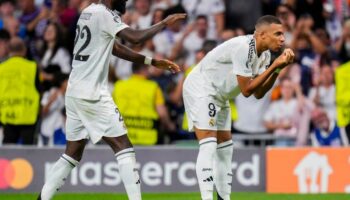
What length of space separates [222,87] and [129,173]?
1.72 metres

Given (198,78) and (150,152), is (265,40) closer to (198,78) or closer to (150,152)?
(198,78)

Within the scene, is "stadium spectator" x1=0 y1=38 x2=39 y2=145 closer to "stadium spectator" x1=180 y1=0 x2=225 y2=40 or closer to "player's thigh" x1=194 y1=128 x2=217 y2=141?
"stadium spectator" x1=180 y1=0 x2=225 y2=40

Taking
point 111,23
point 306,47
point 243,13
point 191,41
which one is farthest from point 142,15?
point 111,23

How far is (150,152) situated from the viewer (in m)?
17.5

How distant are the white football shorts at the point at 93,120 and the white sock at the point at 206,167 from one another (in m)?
1.03

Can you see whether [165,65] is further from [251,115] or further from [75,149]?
[251,115]

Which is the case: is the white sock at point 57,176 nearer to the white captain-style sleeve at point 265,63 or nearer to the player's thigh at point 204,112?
the player's thigh at point 204,112

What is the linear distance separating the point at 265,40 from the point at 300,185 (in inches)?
210

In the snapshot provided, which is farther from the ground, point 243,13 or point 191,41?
point 243,13

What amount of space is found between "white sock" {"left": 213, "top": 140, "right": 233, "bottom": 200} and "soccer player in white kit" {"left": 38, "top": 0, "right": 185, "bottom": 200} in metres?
1.32

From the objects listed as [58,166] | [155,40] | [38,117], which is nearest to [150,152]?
[38,117]

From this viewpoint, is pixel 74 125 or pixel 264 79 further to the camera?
pixel 74 125

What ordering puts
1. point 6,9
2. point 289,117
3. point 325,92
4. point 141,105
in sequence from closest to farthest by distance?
point 141,105, point 289,117, point 325,92, point 6,9

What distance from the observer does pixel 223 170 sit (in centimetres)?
1292
